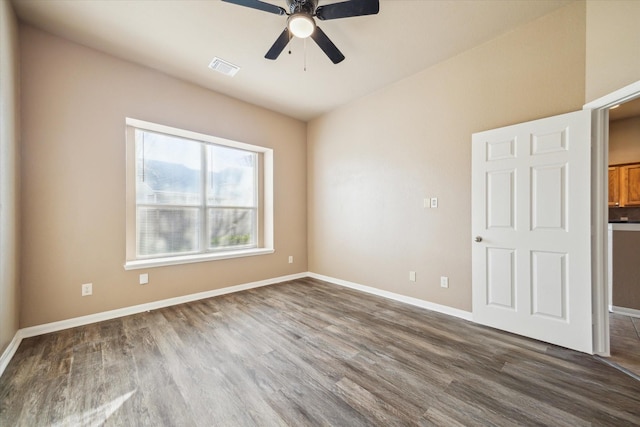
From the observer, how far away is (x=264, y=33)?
251 cm

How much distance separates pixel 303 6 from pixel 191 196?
2852 mm

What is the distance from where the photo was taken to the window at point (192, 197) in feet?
10.6

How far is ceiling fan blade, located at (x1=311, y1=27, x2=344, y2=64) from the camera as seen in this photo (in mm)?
2105

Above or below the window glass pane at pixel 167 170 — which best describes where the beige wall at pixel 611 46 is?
above

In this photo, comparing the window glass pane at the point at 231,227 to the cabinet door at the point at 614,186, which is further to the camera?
the cabinet door at the point at 614,186

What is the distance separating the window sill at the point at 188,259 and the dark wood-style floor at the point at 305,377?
2.06 ft

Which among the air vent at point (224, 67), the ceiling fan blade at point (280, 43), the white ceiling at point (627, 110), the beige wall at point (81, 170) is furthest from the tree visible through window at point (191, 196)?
the white ceiling at point (627, 110)

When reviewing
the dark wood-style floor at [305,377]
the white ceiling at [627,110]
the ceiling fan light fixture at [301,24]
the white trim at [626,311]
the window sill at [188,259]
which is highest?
the white ceiling at [627,110]

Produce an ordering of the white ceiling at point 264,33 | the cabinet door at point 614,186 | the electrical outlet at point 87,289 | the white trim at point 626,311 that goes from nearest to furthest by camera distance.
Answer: the white ceiling at point 264,33 → the electrical outlet at point 87,289 → the white trim at point 626,311 → the cabinet door at point 614,186

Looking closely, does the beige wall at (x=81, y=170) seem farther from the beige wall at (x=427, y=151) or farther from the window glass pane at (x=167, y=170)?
the beige wall at (x=427, y=151)

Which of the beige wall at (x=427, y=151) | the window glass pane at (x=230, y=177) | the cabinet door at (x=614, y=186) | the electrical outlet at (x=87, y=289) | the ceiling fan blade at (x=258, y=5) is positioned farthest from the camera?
the cabinet door at (x=614, y=186)

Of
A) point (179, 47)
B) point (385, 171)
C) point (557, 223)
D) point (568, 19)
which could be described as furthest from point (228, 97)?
point (557, 223)

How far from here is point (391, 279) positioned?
3547 mm

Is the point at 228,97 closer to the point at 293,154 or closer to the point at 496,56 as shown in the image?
the point at 293,154
